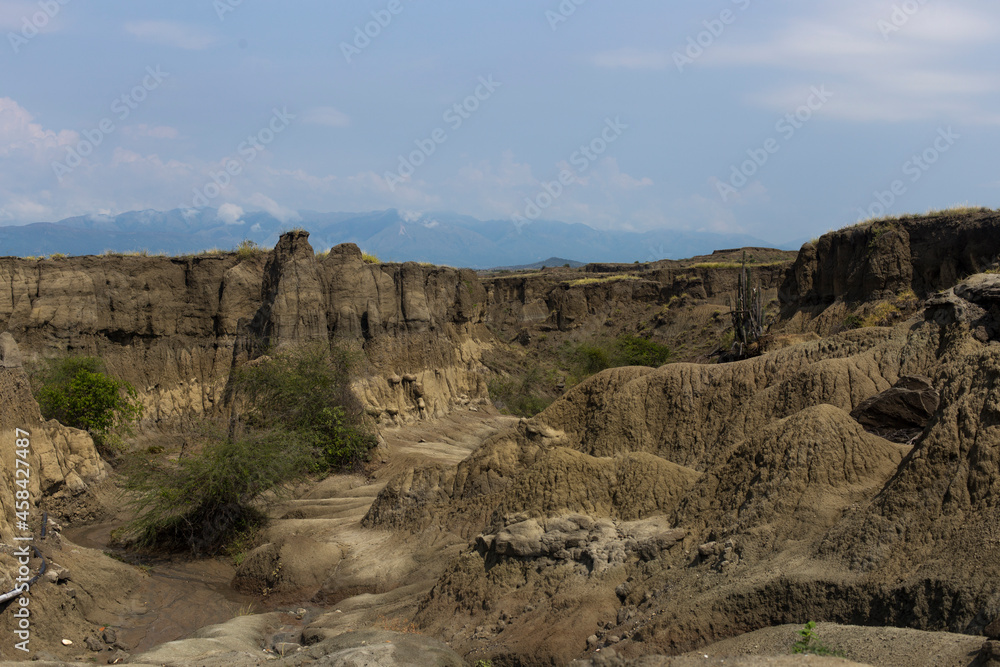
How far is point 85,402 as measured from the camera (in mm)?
24656

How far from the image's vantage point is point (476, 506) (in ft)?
56.6

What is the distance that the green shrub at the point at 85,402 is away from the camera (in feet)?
79.5

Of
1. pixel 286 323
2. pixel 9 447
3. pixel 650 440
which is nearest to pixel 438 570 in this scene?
pixel 650 440

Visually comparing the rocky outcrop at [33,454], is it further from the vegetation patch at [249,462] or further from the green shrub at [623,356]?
the green shrub at [623,356]

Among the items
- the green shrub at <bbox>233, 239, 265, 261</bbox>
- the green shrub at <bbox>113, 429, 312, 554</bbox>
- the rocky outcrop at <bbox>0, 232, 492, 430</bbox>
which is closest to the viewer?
the green shrub at <bbox>113, 429, 312, 554</bbox>

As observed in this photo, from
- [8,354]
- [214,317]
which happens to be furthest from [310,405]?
[8,354]

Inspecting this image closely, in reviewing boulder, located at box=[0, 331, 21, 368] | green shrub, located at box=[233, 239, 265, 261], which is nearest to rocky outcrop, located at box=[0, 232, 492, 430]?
green shrub, located at box=[233, 239, 265, 261]

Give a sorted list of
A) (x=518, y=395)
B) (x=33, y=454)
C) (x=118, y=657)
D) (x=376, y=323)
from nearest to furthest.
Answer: (x=118, y=657)
(x=33, y=454)
(x=376, y=323)
(x=518, y=395)

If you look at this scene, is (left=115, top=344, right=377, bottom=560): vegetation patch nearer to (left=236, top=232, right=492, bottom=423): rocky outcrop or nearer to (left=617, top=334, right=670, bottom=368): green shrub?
(left=236, top=232, right=492, bottom=423): rocky outcrop

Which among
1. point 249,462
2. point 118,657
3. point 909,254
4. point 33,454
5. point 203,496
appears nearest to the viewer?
point 118,657

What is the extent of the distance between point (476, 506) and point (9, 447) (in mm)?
11173

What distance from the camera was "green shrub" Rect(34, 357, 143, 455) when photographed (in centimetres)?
2422

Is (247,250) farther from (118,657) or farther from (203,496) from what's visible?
(118,657)

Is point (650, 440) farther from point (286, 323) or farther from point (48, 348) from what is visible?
point (48, 348)
